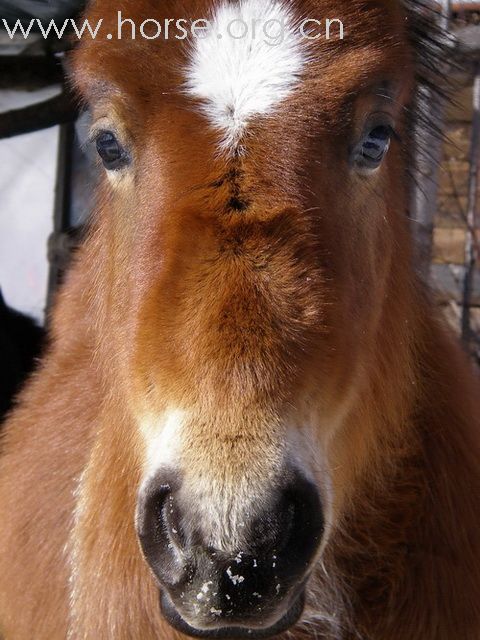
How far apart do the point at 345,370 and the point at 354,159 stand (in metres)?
0.54

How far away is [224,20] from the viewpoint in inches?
64.3

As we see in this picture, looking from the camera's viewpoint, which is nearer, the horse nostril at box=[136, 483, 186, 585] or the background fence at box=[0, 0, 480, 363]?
the horse nostril at box=[136, 483, 186, 585]

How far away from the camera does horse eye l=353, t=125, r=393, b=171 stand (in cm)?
182

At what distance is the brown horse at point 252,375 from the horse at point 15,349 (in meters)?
1.96

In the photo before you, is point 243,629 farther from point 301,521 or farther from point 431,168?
point 431,168

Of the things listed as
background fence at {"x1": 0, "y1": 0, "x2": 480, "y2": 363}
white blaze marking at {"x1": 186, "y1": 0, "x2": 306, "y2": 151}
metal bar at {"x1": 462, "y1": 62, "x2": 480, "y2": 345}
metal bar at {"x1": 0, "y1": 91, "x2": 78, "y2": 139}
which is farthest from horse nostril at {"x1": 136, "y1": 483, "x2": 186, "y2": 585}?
metal bar at {"x1": 462, "y1": 62, "x2": 480, "y2": 345}

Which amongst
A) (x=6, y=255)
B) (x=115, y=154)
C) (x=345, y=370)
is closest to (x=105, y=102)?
(x=115, y=154)

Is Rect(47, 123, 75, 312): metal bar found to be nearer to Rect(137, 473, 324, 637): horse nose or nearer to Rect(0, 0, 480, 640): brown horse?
Rect(0, 0, 480, 640): brown horse

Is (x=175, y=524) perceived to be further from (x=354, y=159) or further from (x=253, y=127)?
(x=354, y=159)

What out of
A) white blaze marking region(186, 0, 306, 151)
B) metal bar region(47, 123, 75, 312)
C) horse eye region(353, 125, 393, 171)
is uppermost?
metal bar region(47, 123, 75, 312)

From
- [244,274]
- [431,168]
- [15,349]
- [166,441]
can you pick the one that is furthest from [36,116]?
[166,441]

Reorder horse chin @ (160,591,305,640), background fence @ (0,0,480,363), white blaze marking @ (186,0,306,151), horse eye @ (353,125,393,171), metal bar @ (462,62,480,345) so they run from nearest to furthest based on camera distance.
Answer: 1. horse chin @ (160,591,305,640)
2. white blaze marking @ (186,0,306,151)
3. horse eye @ (353,125,393,171)
4. background fence @ (0,0,480,363)
5. metal bar @ (462,62,480,345)

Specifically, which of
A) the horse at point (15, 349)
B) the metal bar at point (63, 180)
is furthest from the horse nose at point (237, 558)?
the metal bar at point (63, 180)

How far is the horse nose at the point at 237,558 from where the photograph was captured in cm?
129
